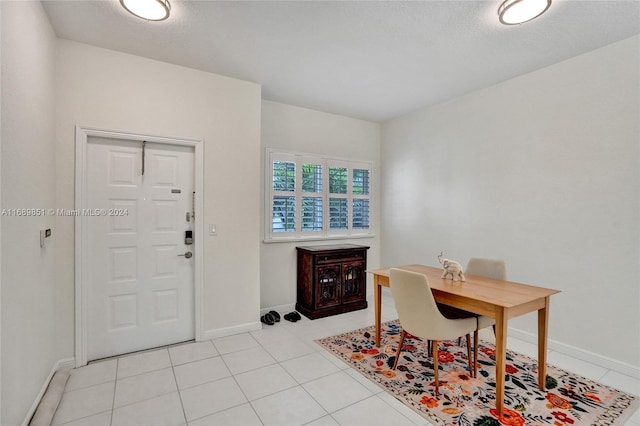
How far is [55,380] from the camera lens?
7.70 feet

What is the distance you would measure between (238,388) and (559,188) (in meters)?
3.40

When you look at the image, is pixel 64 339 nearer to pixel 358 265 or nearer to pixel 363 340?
pixel 363 340

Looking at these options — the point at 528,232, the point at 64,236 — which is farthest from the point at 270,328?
the point at 528,232

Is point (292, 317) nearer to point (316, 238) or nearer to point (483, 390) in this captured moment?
point (316, 238)

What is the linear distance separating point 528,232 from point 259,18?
3.25m

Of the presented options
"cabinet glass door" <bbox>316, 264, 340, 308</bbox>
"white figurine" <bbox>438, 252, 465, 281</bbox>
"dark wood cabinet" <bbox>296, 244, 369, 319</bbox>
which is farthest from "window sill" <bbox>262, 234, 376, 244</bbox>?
"white figurine" <bbox>438, 252, 465, 281</bbox>

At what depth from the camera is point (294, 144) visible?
4.27 metres

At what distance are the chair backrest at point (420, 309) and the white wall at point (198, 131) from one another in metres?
1.77

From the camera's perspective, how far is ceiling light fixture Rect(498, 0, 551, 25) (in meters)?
2.08

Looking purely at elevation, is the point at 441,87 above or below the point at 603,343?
above

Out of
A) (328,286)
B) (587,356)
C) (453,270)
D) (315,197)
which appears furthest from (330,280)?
(587,356)

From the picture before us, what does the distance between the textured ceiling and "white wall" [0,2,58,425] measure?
469mm

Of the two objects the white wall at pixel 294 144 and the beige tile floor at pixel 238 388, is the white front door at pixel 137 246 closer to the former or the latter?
the beige tile floor at pixel 238 388

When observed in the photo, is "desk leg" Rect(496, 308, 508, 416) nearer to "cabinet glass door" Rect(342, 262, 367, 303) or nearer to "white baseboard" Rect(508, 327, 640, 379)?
"white baseboard" Rect(508, 327, 640, 379)
